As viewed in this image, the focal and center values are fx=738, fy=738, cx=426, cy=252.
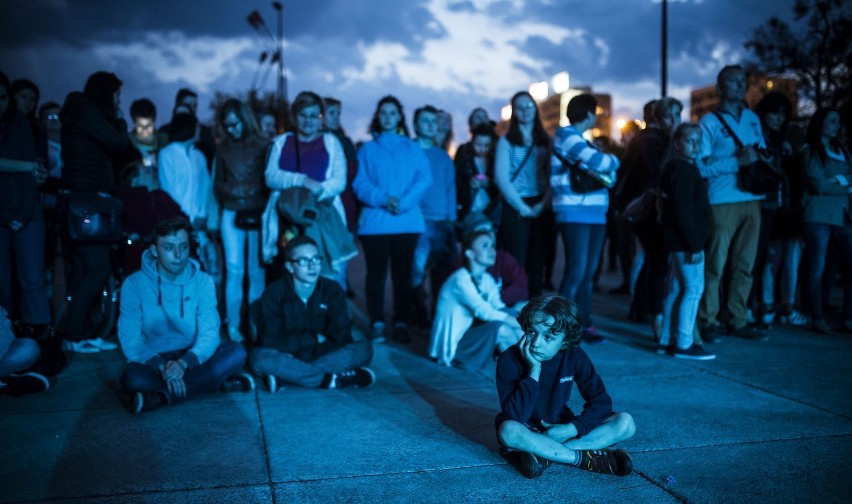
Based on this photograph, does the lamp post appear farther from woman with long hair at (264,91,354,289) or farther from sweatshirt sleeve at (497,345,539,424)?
sweatshirt sleeve at (497,345,539,424)

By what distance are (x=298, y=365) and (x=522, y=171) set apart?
9.97 ft

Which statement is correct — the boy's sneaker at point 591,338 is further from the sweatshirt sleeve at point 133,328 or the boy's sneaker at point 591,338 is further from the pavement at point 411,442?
the sweatshirt sleeve at point 133,328

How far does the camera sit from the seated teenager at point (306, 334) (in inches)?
191

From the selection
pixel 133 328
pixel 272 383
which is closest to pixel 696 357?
pixel 272 383

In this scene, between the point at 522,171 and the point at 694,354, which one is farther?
the point at 522,171

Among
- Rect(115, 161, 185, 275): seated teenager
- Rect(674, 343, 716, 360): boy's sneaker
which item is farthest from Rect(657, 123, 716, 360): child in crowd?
Rect(115, 161, 185, 275): seated teenager

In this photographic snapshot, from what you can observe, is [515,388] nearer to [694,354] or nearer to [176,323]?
[176,323]

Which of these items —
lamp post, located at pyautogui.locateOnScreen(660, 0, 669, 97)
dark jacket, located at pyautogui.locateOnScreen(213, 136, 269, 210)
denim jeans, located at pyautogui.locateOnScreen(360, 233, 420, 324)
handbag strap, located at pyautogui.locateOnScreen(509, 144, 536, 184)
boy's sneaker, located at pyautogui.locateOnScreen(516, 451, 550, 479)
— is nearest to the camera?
boy's sneaker, located at pyautogui.locateOnScreen(516, 451, 550, 479)

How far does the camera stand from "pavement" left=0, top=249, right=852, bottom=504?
10.1ft

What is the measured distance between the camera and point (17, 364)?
474cm

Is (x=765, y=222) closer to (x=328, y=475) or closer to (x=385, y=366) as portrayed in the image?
(x=385, y=366)

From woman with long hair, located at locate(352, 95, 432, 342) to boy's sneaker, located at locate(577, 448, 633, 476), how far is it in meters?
3.38

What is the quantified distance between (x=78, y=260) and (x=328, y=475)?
12.3 feet

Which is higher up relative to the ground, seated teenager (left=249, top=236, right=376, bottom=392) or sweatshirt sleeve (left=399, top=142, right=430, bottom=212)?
sweatshirt sleeve (left=399, top=142, right=430, bottom=212)
